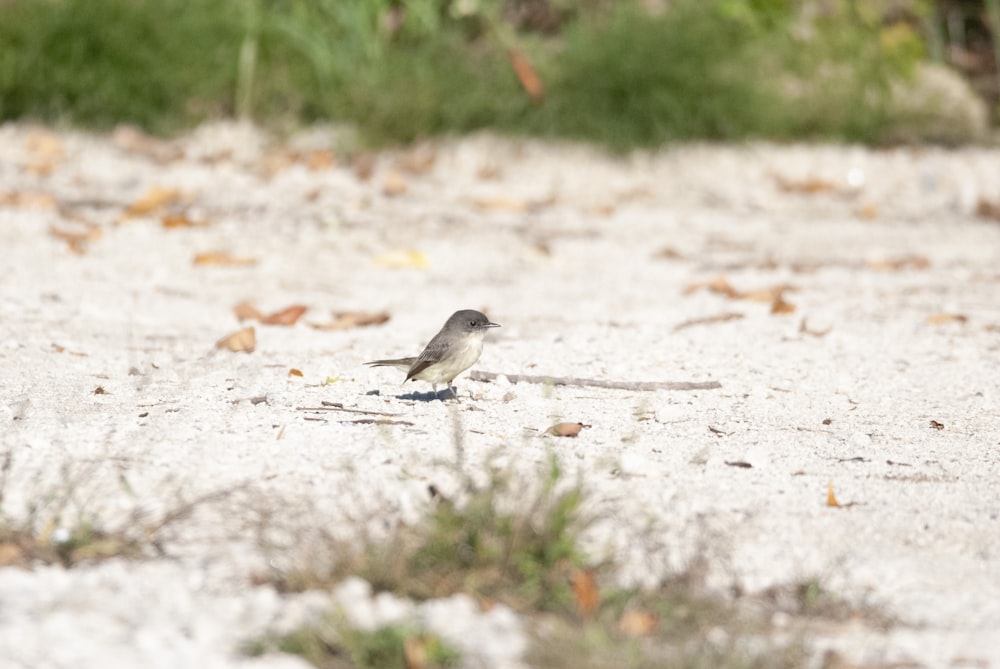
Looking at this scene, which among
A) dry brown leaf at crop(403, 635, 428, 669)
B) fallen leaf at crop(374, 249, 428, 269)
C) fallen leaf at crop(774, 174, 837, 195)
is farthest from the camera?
fallen leaf at crop(774, 174, 837, 195)

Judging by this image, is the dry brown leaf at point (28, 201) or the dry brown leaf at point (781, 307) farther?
the dry brown leaf at point (28, 201)

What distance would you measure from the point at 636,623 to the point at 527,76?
5.41 meters

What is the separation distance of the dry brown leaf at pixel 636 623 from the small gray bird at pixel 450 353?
1.31m

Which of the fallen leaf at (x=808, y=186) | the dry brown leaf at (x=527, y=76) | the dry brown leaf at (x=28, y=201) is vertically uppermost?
the dry brown leaf at (x=527, y=76)

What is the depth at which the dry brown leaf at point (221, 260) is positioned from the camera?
523 cm

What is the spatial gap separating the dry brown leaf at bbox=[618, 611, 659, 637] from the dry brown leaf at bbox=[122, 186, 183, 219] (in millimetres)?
4276

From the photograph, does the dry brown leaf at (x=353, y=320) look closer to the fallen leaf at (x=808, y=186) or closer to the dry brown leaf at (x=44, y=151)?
the dry brown leaf at (x=44, y=151)

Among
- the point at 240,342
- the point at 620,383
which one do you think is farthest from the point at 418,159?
the point at 620,383

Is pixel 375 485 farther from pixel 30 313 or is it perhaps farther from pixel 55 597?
pixel 30 313

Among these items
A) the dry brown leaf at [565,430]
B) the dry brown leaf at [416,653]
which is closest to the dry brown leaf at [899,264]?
the dry brown leaf at [565,430]

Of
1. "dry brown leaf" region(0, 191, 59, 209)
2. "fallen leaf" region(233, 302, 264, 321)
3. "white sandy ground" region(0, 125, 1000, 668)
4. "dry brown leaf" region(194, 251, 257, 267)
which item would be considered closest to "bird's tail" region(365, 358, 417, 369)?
"white sandy ground" region(0, 125, 1000, 668)

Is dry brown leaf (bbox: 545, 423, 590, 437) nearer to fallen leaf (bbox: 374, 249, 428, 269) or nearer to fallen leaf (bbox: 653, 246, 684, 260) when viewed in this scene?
fallen leaf (bbox: 374, 249, 428, 269)

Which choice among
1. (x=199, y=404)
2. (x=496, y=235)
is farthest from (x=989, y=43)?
(x=199, y=404)

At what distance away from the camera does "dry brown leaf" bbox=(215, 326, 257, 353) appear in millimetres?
3863
